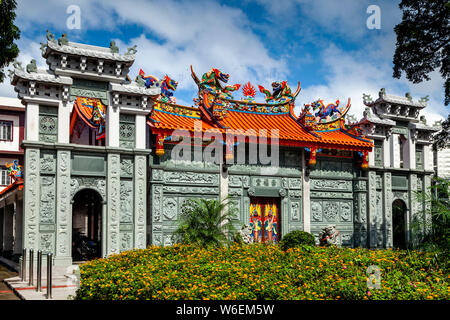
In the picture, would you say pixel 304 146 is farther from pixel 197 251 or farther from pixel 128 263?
pixel 128 263

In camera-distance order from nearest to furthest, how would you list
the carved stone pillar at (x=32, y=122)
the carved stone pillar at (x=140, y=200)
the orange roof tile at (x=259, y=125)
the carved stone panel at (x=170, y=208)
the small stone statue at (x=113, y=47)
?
1. the carved stone pillar at (x=32, y=122)
2. the carved stone pillar at (x=140, y=200)
3. the small stone statue at (x=113, y=47)
4. the carved stone panel at (x=170, y=208)
5. the orange roof tile at (x=259, y=125)

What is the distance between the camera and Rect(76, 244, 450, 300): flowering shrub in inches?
278

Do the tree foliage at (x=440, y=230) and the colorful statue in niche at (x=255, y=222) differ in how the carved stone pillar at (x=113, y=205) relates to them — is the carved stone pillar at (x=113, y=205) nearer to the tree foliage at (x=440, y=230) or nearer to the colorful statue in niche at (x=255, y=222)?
the colorful statue in niche at (x=255, y=222)

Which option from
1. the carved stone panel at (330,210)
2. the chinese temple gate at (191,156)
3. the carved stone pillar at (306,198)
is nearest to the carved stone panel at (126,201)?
the chinese temple gate at (191,156)

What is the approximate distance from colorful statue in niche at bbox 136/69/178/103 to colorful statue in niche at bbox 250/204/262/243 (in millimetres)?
5259

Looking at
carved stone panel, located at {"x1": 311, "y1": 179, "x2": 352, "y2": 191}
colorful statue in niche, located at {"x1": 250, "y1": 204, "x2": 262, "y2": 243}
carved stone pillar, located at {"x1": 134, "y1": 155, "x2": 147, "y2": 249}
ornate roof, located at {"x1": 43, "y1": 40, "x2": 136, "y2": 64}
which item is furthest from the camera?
carved stone panel, located at {"x1": 311, "y1": 179, "x2": 352, "y2": 191}

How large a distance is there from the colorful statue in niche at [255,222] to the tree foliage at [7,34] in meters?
10.0

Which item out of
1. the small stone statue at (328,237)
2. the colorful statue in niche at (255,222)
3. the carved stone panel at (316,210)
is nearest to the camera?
the small stone statue at (328,237)

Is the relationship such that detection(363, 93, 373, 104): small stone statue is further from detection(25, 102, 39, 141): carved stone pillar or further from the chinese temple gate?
detection(25, 102, 39, 141): carved stone pillar

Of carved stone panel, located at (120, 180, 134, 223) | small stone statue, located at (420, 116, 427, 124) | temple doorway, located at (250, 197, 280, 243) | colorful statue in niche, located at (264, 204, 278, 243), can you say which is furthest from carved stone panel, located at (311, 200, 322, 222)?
carved stone panel, located at (120, 180, 134, 223)

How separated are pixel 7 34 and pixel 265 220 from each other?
36.7ft

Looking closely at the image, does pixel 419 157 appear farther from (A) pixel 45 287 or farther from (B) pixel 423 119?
(A) pixel 45 287

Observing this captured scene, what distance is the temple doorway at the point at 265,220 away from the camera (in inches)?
741

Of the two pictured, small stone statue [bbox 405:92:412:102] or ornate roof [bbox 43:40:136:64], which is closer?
ornate roof [bbox 43:40:136:64]
